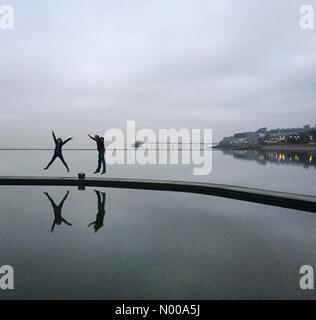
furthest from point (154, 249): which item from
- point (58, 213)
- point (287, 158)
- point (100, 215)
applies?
point (287, 158)

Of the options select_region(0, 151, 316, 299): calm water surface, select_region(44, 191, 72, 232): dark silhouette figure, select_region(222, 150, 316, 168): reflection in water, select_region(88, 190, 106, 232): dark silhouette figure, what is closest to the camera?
select_region(0, 151, 316, 299): calm water surface

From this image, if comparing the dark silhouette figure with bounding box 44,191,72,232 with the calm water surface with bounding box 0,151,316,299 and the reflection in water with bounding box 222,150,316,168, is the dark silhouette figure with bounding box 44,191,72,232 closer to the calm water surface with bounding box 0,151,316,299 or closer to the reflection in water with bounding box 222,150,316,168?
the calm water surface with bounding box 0,151,316,299

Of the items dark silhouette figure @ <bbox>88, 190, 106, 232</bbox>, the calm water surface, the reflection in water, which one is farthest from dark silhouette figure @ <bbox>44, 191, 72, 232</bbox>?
the reflection in water

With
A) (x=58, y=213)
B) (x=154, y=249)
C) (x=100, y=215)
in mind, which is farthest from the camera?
(x=58, y=213)

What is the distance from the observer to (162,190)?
1349 centimetres

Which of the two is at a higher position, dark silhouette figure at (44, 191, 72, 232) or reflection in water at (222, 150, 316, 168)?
reflection in water at (222, 150, 316, 168)

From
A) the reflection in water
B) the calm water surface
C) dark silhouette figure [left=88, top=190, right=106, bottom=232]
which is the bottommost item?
the calm water surface

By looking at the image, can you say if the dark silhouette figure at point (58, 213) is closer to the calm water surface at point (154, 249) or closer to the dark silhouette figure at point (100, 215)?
the calm water surface at point (154, 249)

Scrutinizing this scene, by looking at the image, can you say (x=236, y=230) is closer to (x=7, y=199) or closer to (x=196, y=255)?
(x=196, y=255)

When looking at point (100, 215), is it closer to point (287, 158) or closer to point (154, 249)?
point (154, 249)


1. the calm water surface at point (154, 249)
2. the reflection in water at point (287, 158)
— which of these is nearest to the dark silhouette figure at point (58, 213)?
the calm water surface at point (154, 249)

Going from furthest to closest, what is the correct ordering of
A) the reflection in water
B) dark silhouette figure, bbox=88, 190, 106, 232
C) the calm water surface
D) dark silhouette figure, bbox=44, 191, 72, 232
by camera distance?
the reflection in water
dark silhouette figure, bbox=44, 191, 72, 232
dark silhouette figure, bbox=88, 190, 106, 232
the calm water surface
